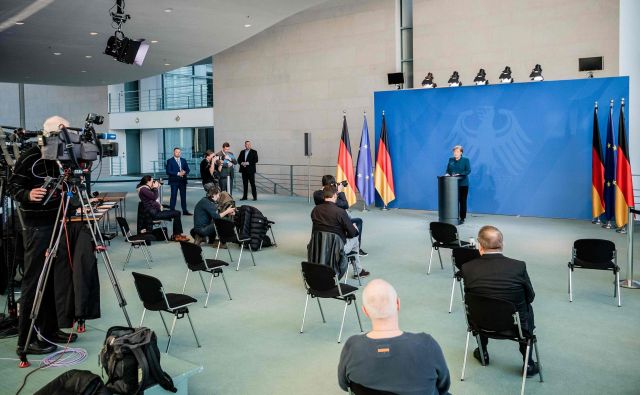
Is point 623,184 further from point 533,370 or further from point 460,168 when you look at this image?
point 533,370

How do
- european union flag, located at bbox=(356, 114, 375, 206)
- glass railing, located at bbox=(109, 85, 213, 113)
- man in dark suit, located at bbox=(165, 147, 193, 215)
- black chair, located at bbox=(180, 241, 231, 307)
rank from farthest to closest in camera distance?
glass railing, located at bbox=(109, 85, 213, 113) < european union flag, located at bbox=(356, 114, 375, 206) < man in dark suit, located at bbox=(165, 147, 193, 215) < black chair, located at bbox=(180, 241, 231, 307)

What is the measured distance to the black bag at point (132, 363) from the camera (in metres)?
3.57

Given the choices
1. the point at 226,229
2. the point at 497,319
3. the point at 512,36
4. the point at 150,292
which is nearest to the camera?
the point at 497,319

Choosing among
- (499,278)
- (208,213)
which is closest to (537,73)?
(208,213)

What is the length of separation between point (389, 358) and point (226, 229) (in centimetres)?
596

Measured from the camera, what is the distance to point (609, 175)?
11242mm

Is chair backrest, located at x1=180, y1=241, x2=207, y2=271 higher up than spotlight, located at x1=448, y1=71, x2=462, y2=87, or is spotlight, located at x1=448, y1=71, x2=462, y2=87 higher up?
spotlight, located at x1=448, y1=71, x2=462, y2=87

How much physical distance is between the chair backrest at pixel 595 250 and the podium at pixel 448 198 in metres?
4.72

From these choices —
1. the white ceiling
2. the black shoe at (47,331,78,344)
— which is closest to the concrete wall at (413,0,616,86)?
the white ceiling

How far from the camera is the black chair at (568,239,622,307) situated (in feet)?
20.7

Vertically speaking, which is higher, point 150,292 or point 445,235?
point 445,235

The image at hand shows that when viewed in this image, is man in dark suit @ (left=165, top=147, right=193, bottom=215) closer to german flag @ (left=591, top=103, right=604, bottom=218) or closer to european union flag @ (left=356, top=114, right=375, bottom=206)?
european union flag @ (left=356, top=114, right=375, bottom=206)

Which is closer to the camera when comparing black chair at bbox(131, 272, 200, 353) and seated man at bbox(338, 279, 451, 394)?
seated man at bbox(338, 279, 451, 394)

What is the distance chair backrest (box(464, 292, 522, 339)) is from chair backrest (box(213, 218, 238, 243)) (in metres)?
4.67
